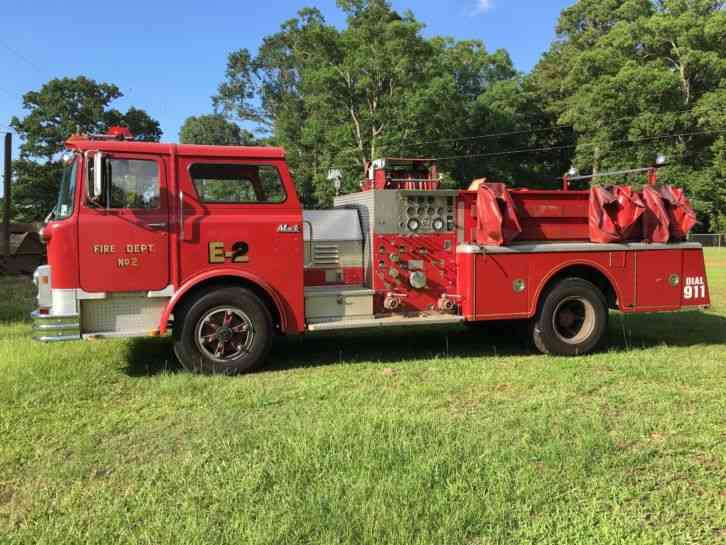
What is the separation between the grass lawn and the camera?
3.17m

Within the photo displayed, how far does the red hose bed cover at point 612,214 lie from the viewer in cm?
737

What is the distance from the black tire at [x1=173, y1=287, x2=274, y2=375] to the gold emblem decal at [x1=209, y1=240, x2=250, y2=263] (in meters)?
0.30

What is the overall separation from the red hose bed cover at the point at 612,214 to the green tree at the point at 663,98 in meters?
36.6

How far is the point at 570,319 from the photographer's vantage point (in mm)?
7426

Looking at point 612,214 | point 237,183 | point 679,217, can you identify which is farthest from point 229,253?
point 679,217

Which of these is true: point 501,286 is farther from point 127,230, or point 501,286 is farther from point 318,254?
point 127,230

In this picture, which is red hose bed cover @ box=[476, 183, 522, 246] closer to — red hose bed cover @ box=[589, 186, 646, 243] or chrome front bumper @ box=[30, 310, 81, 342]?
red hose bed cover @ box=[589, 186, 646, 243]

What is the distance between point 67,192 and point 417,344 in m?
4.45

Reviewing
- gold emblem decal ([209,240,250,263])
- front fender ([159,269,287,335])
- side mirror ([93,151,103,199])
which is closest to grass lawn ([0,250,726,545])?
front fender ([159,269,287,335])

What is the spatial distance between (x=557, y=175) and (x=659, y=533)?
49.7m

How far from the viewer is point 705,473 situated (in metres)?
3.82

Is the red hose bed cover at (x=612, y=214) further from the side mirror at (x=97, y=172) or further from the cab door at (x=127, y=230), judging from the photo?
the side mirror at (x=97, y=172)

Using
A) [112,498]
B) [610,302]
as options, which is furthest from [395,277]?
[112,498]

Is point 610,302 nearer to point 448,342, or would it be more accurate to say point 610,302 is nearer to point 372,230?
point 448,342
